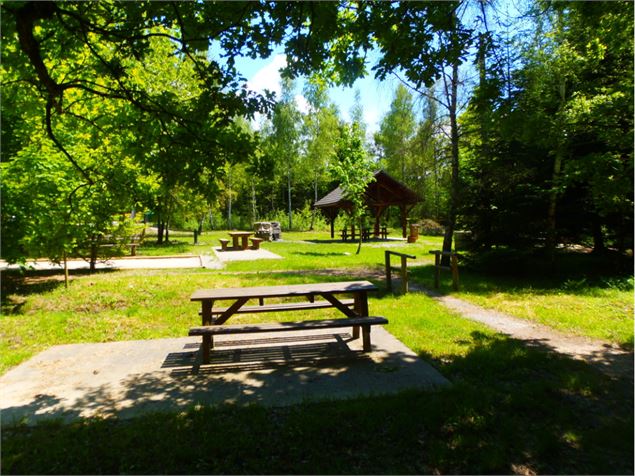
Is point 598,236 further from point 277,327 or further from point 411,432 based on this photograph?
point 411,432

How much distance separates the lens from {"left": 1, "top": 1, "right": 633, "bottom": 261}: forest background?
4.24 meters

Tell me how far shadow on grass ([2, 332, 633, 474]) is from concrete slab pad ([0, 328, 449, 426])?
61 mm

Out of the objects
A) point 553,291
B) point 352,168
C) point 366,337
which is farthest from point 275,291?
point 352,168

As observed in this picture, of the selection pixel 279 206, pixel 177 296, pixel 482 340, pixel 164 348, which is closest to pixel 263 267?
pixel 177 296

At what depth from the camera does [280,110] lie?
8.40 m

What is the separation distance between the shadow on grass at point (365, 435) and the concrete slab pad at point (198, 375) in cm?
6

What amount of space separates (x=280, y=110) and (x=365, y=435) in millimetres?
6749

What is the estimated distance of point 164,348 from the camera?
5.66 meters

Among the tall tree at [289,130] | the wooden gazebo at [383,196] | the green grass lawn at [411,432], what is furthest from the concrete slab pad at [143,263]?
the tall tree at [289,130]

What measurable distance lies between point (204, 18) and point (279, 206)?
46.1m

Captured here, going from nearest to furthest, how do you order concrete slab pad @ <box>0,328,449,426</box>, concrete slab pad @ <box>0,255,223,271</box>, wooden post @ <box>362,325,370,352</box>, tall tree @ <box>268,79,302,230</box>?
concrete slab pad @ <box>0,328,449,426</box>
wooden post @ <box>362,325,370,352</box>
concrete slab pad @ <box>0,255,223,271</box>
tall tree @ <box>268,79,302,230</box>

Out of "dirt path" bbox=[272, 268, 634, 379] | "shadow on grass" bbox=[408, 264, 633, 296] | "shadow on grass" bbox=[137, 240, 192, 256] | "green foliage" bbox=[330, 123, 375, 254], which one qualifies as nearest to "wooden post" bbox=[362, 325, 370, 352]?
"dirt path" bbox=[272, 268, 634, 379]

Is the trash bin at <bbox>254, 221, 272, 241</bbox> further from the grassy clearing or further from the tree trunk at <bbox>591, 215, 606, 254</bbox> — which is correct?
the grassy clearing

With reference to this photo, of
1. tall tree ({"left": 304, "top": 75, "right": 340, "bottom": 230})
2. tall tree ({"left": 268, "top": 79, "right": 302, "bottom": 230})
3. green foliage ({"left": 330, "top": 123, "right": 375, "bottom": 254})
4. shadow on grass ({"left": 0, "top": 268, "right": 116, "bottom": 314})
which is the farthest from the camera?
tall tree ({"left": 304, "top": 75, "right": 340, "bottom": 230})
